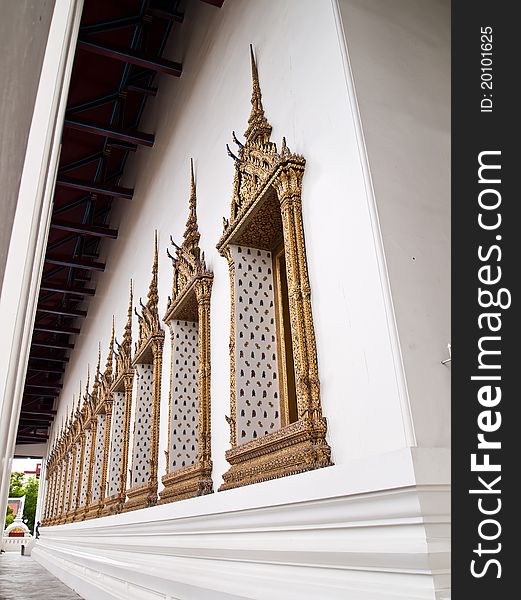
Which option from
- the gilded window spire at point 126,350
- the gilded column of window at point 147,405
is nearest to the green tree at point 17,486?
the gilded window spire at point 126,350

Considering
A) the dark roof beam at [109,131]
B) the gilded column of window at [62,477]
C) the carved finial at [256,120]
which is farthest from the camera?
the gilded column of window at [62,477]

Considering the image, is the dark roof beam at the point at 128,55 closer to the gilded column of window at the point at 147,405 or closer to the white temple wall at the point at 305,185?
the white temple wall at the point at 305,185

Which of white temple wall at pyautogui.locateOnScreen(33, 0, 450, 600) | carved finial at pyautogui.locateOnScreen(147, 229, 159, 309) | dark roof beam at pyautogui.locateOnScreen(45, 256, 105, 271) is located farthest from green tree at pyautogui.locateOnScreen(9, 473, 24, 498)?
white temple wall at pyautogui.locateOnScreen(33, 0, 450, 600)

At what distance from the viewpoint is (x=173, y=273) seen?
422cm

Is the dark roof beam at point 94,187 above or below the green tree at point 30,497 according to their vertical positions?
above

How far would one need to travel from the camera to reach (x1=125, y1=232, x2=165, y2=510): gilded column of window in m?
4.13

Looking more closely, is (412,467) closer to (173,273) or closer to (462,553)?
(462,553)

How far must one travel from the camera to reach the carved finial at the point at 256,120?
270cm

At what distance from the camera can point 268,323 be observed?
9.05 feet

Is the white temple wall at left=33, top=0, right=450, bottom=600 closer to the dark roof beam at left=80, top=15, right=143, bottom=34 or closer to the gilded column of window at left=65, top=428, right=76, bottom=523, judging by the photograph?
the dark roof beam at left=80, top=15, right=143, bottom=34

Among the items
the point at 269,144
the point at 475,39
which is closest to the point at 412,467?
the point at 475,39

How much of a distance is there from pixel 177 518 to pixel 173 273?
6.31 ft

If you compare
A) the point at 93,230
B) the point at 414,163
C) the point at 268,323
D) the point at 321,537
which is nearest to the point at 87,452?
the point at 93,230

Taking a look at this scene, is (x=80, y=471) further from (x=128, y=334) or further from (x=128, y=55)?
(x=128, y=55)
